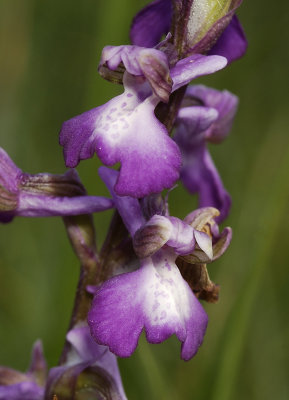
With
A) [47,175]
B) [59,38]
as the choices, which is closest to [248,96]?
[59,38]

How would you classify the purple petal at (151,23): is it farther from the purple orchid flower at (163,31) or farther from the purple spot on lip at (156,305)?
the purple spot on lip at (156,305)

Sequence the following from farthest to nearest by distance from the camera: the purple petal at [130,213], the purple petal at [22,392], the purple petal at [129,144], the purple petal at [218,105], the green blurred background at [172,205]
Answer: the green blurred background at [172,205]
the purple petal at [218,105]
the purple petal at [22,392]
the purple petal at [130,213]
the purple petal at [129,144]

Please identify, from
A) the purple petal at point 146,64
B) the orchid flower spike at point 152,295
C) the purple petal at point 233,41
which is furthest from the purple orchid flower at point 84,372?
the purple petal at point 233,41

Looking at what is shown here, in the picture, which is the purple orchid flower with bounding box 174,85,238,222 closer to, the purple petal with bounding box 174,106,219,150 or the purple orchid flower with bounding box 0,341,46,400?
the purple petal with bounding box 174,106,219,150

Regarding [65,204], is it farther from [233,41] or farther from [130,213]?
[233,41]

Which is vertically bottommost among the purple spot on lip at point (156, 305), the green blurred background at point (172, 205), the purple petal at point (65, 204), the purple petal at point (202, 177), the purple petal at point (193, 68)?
the green blurred background at point (172, 205)

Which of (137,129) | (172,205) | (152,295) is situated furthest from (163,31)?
(172,205)
